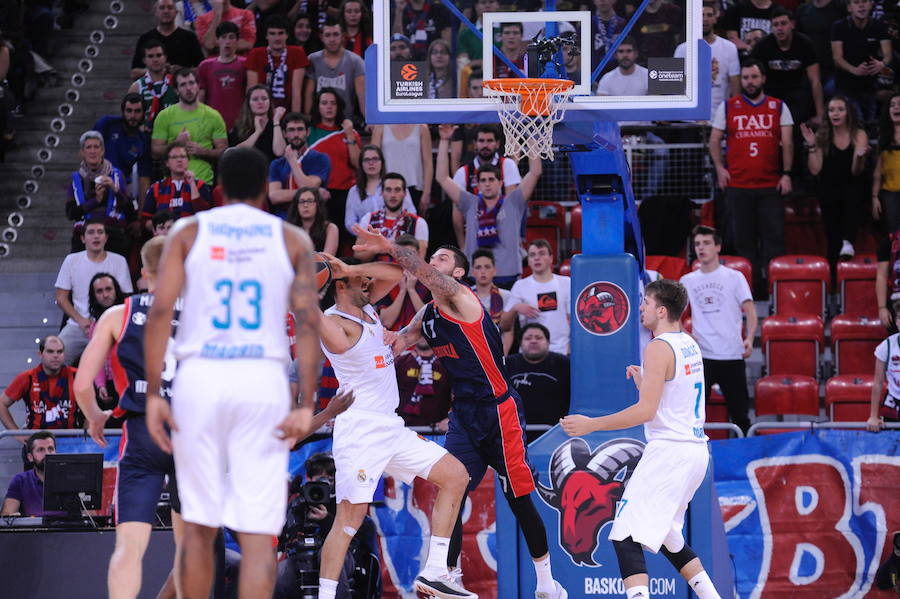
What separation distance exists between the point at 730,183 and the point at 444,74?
514 cm

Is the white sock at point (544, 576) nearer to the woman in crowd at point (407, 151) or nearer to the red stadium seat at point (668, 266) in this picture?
the red stadium seat at point (668, 266)

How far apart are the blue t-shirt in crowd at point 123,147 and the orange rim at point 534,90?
6424mm

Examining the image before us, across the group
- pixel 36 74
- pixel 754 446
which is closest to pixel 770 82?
pixel 754 446

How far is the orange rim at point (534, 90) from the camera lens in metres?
8.81

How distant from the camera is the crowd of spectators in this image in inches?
475

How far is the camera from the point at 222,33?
14695 millimetres

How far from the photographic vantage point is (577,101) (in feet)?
29.2

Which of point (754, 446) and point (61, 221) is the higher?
point (61, 221)

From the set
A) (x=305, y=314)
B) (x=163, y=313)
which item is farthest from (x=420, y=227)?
(x=163, y=313)

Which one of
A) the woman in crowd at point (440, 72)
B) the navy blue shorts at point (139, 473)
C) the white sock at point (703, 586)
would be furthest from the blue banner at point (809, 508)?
the navy blue shorts at point (139, 473)

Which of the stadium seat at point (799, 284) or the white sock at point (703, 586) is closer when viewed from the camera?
the white sock at point (703, 586)

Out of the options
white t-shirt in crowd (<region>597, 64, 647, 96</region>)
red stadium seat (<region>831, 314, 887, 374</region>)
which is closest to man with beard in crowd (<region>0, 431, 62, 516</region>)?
white t-shirt in crowd (<region>597, 64, 647, 96</region>)

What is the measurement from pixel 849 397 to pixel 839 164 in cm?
271

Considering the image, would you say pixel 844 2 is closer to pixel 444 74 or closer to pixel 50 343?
pixel 444 74
